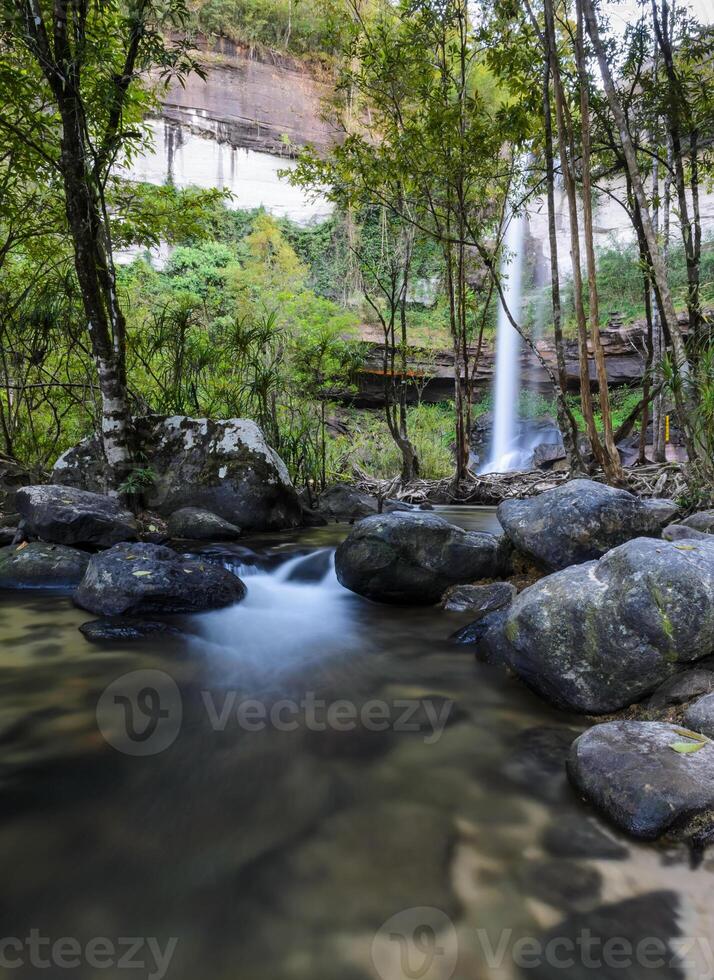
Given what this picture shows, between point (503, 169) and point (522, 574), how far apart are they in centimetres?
753

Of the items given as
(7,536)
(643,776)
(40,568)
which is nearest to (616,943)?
(643,776)

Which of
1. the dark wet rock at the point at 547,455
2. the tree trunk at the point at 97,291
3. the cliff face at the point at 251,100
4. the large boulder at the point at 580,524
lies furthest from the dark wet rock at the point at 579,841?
the cliff face at the point at 251,100

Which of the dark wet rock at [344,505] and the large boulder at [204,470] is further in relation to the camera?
the dark wet rock at [344,505]

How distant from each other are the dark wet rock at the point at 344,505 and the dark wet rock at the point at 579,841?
19.4 feet

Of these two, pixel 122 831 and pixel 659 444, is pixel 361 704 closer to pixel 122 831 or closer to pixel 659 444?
pixel 122 831

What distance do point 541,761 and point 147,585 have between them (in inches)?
94.3

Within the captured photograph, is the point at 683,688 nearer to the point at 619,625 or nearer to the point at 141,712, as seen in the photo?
the point at 619,625

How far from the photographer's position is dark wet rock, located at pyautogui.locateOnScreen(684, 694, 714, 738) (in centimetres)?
172

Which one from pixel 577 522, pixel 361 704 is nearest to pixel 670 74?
pixel 577 522

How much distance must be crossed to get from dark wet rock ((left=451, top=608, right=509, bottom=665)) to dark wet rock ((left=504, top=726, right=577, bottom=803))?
0.45m
